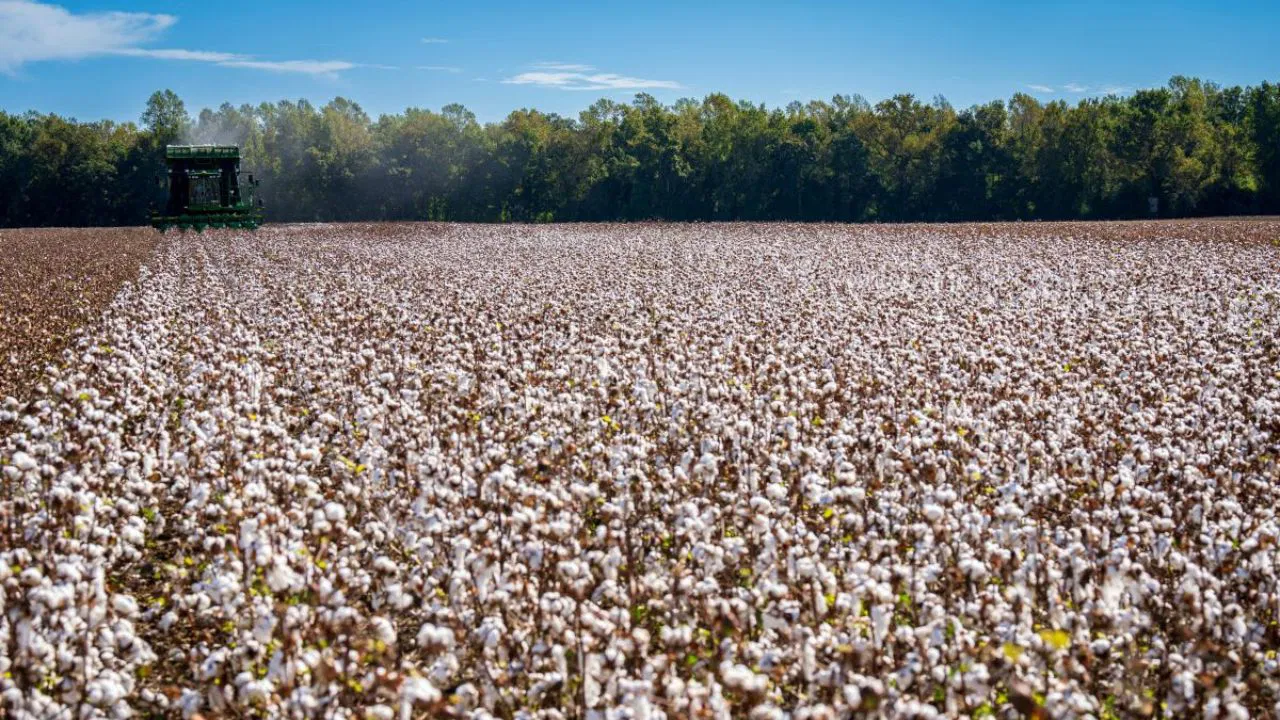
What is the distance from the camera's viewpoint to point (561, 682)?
18.1 ft

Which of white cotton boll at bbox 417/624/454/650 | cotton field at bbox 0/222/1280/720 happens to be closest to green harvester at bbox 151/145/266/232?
cotton field at bbox 0/222/1280/720

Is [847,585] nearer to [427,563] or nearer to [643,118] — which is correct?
[427,563]

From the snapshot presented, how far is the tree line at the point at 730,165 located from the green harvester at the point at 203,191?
58.2 m

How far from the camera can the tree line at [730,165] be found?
3494 inches

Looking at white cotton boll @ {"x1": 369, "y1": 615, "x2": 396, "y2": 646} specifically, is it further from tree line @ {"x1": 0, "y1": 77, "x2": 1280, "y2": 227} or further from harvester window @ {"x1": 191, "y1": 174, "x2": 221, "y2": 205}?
tree line @ {"x1": 0, "y1": 77, "x2": 1280, "y2": 227}

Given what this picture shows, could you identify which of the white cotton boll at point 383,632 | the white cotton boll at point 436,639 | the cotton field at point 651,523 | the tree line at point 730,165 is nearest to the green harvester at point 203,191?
the cotton field at point 651,523

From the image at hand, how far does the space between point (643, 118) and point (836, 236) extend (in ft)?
210

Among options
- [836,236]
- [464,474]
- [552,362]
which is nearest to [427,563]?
[464,474]

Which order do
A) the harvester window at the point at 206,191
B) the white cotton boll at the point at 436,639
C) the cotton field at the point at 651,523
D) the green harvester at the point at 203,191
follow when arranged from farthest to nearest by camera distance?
1. the harvester window at the point at 206,191
2. the green harvester at the point at 203,191
3. the cotton field at the point at 651,523
4. the white cotton boll at the point at 436,639

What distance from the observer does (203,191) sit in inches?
1919

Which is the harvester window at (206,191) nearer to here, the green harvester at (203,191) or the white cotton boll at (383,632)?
the green harvester at (203,191)

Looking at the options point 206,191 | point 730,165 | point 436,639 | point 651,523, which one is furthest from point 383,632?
point 730,165

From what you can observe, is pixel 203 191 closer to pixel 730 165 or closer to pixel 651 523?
pixel 651 523

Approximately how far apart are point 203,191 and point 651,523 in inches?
1783
